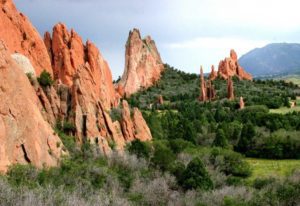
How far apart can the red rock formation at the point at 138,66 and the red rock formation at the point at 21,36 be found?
107 m

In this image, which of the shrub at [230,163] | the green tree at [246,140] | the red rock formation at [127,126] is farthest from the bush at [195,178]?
the green tree at [246,140]

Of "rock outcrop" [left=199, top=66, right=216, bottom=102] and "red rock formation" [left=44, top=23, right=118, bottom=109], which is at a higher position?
"red rock formation" [left=44, top=23, right=118, bottom=109]

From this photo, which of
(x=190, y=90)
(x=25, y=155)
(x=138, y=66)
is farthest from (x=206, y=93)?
(x=25, y=155)

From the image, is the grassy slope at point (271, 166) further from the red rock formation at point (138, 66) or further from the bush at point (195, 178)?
the red rock formation at point (138, 66)

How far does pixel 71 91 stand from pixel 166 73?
142123mm

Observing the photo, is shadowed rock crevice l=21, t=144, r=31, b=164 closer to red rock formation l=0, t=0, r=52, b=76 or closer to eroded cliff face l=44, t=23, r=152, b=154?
eroded cliff face l=44, t=23, r=152, b=154

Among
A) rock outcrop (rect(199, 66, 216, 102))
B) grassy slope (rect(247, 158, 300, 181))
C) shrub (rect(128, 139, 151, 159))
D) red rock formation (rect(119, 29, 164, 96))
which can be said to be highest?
red rock formation (rect(119, 29, 164, 96))

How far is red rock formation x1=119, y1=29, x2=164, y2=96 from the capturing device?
16612 cm

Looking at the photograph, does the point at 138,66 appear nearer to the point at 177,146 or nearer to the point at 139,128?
the point at 139,128

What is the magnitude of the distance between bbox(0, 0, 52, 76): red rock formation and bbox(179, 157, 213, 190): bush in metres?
20.3

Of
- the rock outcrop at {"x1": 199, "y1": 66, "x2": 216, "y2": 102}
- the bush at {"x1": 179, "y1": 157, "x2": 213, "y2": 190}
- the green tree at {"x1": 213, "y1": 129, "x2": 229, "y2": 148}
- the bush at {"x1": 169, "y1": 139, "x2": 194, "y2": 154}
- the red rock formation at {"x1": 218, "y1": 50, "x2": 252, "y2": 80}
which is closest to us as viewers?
the bush at {"x1": 179, "y1": 157, "x2": 213, "y2": 190}

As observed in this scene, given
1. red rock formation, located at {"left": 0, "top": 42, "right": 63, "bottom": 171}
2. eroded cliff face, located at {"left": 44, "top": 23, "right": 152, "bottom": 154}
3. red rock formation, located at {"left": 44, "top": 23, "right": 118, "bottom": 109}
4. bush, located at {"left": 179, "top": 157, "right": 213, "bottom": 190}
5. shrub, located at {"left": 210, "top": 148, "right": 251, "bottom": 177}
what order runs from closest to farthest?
red rock formation, located at {"left": 0, "top": 42, "right": 63, "bottom": 171} < bush, located at {"left": 179, "top": 157, "right": 213, "bottom": 190} < eroded cliff face, located at {"left": 44, "top": 23, "right": 152, "bottom": 154} < shrub, located at {"left": 210, "top": 148, "right": 251, "bottom": 177} < red rock formation, located at {"left": 44, "top": 23, "right": 118, "bottom": 109}

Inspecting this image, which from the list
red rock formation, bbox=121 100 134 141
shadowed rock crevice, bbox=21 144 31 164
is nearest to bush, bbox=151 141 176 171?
red rock formation, bbox=121 100 134 141

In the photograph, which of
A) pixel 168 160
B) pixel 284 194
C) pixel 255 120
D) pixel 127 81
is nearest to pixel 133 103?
pixel 127 81
